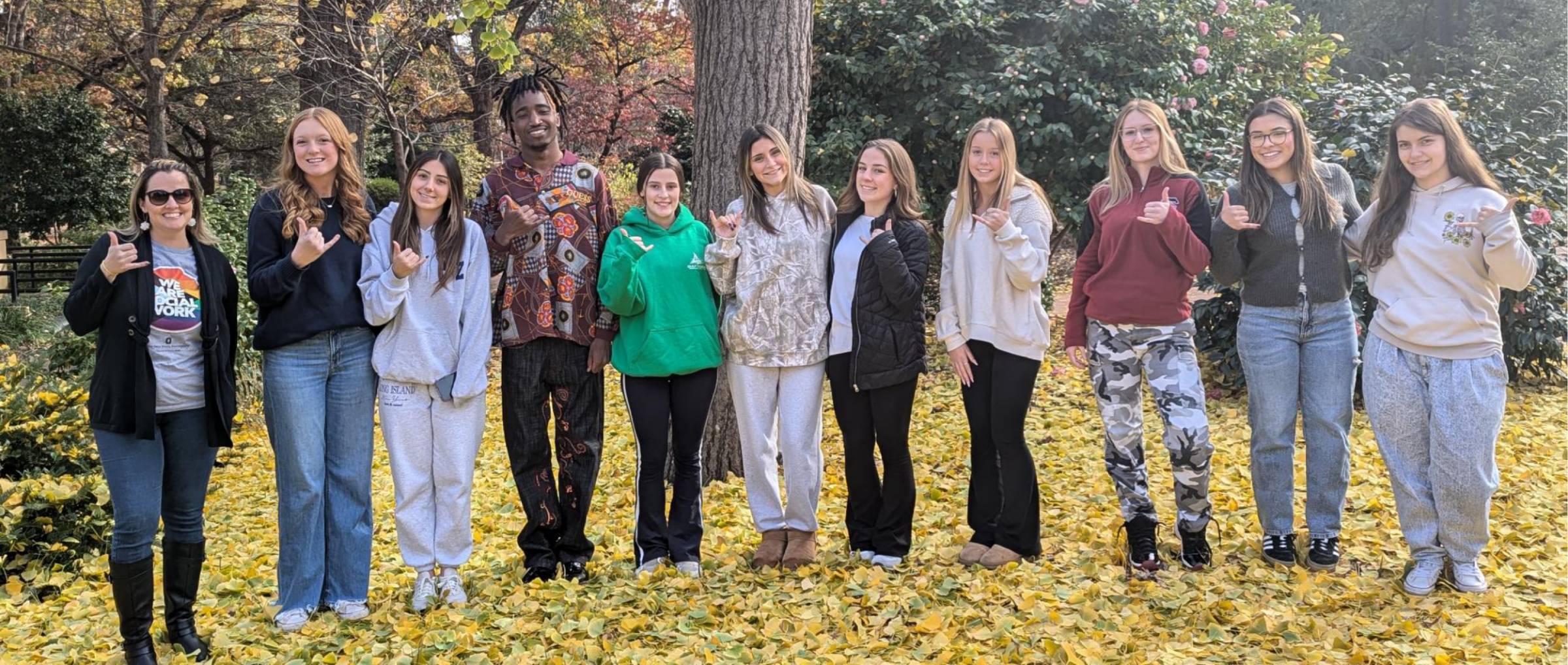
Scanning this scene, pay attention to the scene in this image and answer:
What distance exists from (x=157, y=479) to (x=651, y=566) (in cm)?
169

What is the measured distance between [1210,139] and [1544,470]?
129 inches

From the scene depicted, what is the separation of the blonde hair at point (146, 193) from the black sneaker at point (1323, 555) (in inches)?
161

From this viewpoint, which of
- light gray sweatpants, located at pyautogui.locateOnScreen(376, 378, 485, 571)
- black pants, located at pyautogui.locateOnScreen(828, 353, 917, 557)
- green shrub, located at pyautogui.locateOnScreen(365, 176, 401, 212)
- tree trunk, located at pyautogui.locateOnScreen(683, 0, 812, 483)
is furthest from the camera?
green shrub, located at pyautogui.locateOnScreen(365, 176, 401, 212)

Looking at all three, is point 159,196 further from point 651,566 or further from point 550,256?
point 651,566

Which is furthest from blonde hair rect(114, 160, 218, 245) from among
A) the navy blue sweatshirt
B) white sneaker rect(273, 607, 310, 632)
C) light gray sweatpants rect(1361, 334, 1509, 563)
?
light gray sweatpants rect(1361, 334, 1509, 563)

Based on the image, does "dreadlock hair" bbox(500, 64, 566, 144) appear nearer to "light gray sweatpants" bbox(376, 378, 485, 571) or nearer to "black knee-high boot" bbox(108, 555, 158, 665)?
"light gray sweatpants" bbox(376, 378, 485, 571)

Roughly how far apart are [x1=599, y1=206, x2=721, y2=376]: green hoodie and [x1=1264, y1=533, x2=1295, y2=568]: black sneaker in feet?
7.25

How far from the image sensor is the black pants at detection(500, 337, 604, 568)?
3.99 meters

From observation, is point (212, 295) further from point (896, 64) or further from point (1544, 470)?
point (1544, 470)

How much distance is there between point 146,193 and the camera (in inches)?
137

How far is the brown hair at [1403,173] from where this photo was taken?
3.69m

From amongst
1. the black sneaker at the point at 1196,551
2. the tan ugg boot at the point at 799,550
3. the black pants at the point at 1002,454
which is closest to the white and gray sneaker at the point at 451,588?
the tan ugg boot at the point at 799,550

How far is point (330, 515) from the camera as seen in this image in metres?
3.81

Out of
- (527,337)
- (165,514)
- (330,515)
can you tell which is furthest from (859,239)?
(165,514)
